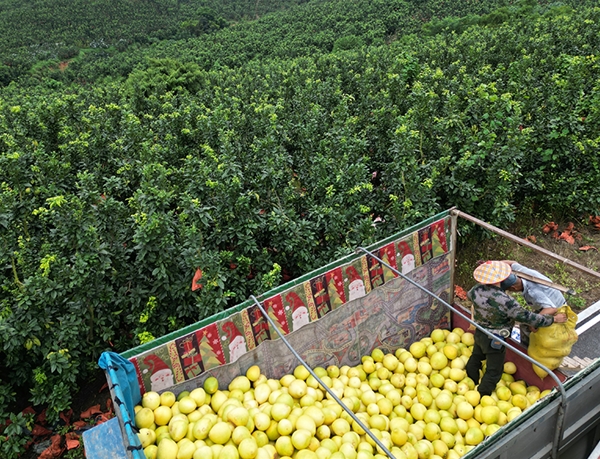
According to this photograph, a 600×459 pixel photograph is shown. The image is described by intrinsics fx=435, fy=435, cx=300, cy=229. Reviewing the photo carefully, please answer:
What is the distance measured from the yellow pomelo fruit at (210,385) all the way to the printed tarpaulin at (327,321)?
53 mm

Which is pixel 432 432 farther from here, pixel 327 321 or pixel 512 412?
pixel 327 321

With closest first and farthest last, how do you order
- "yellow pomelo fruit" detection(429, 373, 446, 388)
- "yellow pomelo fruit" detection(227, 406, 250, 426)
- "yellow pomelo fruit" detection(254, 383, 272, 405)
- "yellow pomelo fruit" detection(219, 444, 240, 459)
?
"yellow pomelo fruit" detection(219, 444, 240, 459) < "yellow pomelo fruit" detection(227, 406, 250, 426) < "yellow pomelo fruit" detection(254, 383, 272, 405) < "yellow pomelo fruit" detection(429, 373, 446, 388)

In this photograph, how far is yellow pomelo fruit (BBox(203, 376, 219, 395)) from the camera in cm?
338

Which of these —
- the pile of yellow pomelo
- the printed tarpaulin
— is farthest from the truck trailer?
the pile of yellow pomelo

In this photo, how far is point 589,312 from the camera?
5074 mm

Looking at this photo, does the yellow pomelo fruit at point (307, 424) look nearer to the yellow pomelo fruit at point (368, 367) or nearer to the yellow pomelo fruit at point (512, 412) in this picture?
the yellow pomelo fruit at point (368, 367)

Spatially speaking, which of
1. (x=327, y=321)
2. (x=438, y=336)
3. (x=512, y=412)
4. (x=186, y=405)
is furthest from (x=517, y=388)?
(x=186, y=405)

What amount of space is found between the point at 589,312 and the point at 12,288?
6.35 m

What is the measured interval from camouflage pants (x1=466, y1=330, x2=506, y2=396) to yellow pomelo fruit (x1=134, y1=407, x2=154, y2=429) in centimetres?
268

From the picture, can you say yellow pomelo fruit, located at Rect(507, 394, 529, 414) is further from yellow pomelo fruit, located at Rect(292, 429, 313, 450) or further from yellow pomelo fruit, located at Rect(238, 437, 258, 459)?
yellow pomelo fruit, located at Rect(238, 437, 258, 459)

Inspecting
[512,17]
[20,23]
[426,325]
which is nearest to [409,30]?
[512,17]

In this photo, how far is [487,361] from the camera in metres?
3.68

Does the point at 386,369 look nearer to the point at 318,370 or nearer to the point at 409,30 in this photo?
the point at 318,370

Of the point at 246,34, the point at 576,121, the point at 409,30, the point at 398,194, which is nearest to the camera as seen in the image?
the point at 398,194
